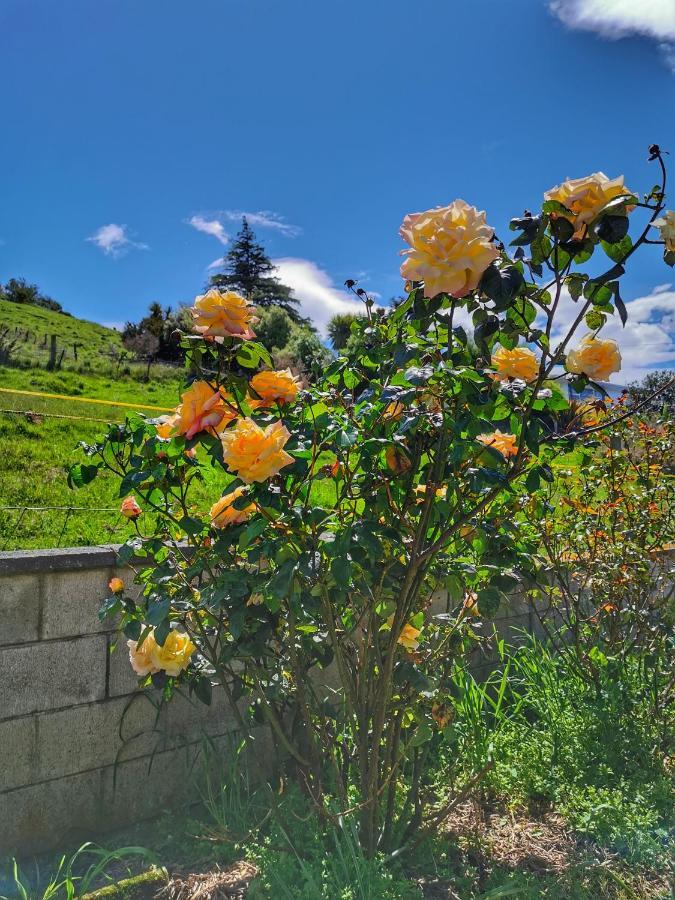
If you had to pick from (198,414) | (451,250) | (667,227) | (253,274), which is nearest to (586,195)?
(667,227)

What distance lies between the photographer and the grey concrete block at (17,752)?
2006 mm

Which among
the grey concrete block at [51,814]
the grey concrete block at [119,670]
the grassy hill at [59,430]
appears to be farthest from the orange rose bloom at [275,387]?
the grey concrete block at [51,814]

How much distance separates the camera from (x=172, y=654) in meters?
1.95

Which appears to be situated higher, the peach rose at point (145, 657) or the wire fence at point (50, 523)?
the wire fence at point (50, 523)

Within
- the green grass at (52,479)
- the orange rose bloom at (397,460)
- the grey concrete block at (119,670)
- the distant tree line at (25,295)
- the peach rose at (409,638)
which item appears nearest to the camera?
the orange rose bloom at (397,460)

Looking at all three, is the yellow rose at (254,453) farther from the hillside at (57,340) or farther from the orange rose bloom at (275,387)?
the hillside at (57,340)

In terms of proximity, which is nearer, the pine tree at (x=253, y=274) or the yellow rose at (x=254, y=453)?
the yellow rose at (x=254, y=453)

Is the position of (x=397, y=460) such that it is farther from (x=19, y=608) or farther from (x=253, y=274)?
(x=253, y=274)

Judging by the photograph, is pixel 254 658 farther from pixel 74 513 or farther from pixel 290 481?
pixel 74 513

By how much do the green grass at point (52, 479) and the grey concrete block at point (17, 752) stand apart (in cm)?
72

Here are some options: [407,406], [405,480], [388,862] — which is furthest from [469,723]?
[407,406]

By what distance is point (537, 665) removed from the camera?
3113 mm

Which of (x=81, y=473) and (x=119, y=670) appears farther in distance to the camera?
(x=119, y=670)

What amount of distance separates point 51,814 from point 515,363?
1.94 metres
